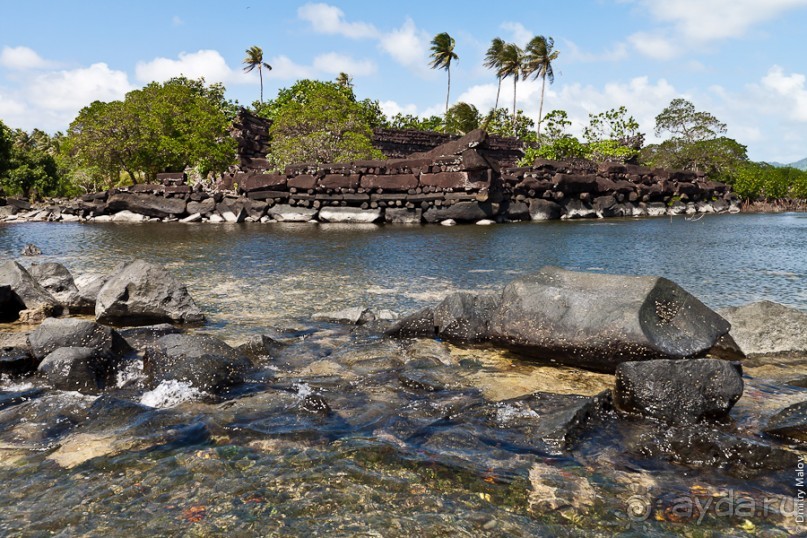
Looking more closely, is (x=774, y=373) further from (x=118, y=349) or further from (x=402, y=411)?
(x=118, y=349)

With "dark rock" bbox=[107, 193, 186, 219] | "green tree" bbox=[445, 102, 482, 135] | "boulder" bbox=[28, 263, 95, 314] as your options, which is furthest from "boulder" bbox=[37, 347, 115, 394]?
"green tree" bbox=[445, 102, 482, 135]

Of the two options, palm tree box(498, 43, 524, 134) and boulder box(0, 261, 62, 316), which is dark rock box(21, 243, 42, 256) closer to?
boulder box(0, 261, 62, 316)

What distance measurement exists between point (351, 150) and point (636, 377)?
29216 millimetres

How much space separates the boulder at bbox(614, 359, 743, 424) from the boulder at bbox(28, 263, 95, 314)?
24.5 ft

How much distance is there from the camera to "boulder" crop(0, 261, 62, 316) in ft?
25.3

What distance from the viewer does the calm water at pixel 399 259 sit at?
892 centimetres

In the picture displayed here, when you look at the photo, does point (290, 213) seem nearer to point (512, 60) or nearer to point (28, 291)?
point (28, 291)

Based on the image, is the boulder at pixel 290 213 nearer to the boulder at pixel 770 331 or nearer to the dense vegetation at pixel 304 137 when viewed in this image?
the dense vegetation at pixel 304 137

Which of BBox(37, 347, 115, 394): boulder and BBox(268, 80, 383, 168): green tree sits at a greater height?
BBox(268, 80, 383, 168): green tree

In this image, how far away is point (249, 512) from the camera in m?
2.93

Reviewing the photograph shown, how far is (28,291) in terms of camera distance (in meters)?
7.81

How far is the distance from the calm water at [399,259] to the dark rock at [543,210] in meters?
6.54

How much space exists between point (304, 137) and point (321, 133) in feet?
3.50

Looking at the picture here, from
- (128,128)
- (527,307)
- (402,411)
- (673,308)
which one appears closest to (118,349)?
(402,411)
